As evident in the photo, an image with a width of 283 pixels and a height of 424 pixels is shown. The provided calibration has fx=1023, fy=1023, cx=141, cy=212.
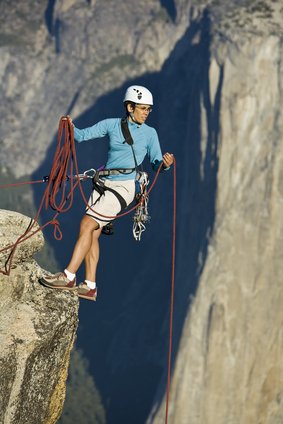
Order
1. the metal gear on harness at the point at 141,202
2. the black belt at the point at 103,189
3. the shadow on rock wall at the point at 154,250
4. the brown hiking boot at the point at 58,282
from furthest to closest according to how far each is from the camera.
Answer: the shadow on rock wall at the point at 154,250 < the metal gear on harness at the point at 141,202 < the black belt at the point at 103,189 < the brown hiking boot at the point at 58,282

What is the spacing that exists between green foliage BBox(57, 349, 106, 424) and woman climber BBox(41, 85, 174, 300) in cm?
7530

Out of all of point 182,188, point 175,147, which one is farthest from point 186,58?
point 182,188

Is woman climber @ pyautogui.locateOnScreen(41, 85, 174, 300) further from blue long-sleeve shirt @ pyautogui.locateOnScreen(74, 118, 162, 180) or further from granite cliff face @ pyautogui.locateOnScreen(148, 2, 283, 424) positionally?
granite cliff face @ pyautogui.locateOnScreen(148, 2, 283, 424)

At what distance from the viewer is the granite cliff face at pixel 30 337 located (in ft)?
48.2

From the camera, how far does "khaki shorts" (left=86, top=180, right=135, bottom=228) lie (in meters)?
16.6

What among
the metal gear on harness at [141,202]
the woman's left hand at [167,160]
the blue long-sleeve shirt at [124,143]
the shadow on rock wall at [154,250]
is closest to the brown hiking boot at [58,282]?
the metal gear on harness at [141,202]

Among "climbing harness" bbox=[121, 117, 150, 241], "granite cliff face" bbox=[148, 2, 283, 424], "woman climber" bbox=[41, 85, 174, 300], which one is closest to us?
"woman climber" bbox=[41, 85, 174, 300]

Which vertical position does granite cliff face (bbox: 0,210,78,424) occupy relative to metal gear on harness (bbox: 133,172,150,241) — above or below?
below

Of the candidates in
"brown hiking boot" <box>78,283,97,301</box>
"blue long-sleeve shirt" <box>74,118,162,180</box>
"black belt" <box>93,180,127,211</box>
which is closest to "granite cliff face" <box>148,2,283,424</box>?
"blue long-sleeve shirt" <box>74,118,162,180</box>

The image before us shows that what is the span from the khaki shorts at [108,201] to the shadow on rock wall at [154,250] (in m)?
61.1

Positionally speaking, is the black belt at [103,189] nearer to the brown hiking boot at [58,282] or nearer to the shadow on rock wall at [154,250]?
the brown hiking boot at [58,282]

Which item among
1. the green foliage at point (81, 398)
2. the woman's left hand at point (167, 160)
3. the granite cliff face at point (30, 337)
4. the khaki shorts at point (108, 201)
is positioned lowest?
the green foliage at point (81, 398)

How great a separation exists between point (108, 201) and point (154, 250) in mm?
91025

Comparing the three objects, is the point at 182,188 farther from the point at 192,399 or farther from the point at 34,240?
the point at 34,240
